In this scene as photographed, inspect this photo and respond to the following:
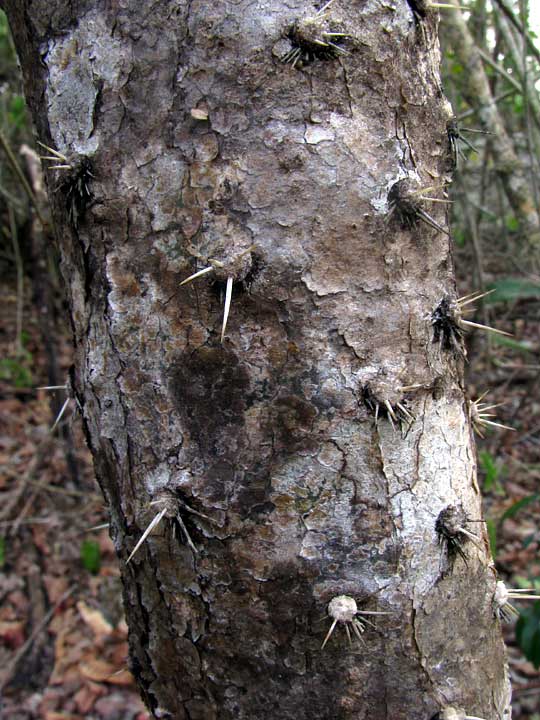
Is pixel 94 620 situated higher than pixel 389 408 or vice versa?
pixel 389 408

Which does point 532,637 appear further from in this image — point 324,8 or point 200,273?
point 324,8

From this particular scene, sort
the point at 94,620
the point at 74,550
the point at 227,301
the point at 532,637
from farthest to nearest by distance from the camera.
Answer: the point at 74,550 < the point at 94,620 < the point at 532,637 < the point at 227,301

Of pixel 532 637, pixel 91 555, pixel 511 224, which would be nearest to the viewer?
pixel 532 637

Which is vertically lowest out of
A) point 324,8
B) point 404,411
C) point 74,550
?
point 74,550

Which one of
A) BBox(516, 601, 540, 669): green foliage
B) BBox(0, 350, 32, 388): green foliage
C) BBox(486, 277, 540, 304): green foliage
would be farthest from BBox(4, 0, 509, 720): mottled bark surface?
BBox(0, 350, 32, 388): green foliage

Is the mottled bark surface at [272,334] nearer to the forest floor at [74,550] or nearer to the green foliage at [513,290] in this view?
the forest floor at [74,550]

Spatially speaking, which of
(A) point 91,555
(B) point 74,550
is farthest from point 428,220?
(B) point 74,550

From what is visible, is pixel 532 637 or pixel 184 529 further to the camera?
pixel 532 637

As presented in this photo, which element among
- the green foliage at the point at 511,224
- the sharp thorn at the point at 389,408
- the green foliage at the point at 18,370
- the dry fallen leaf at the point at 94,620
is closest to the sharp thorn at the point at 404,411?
the sharp thorn at the point at 389,408
